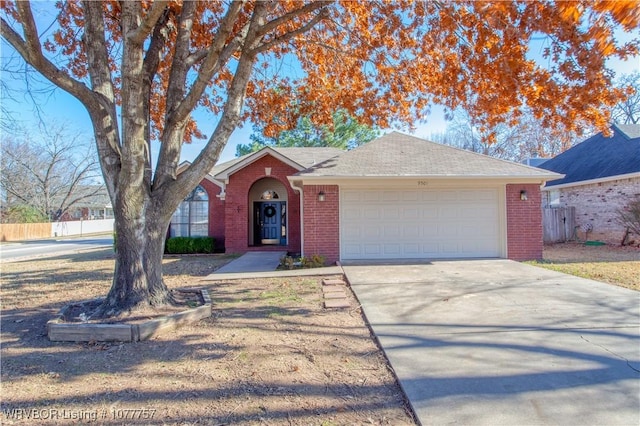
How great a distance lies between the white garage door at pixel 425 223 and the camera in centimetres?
1019

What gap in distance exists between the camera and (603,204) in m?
14.4

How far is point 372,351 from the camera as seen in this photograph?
383 centimetres

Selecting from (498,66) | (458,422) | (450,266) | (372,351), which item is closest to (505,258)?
(450,266)

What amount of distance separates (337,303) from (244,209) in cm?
891

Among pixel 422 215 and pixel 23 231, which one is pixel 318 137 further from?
pixel 23 231

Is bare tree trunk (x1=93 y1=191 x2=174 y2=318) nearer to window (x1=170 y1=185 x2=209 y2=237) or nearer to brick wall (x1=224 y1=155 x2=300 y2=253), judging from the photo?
brick wall (x1=224 y1=155 x2=300 y2=253)

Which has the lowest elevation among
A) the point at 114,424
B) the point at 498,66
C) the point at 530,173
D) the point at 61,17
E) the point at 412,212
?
the point at 114,424

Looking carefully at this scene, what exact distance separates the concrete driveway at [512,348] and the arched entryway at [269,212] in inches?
334

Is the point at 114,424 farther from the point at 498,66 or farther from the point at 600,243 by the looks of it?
the point at 600,243

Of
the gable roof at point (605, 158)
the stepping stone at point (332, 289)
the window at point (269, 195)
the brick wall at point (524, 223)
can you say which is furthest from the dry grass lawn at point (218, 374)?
the gable roof at point (605, 158)

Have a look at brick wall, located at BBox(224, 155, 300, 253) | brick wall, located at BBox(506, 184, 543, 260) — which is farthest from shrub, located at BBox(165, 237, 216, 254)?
brick wall, located at BBox(506, 184, 543, 260)

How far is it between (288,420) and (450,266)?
7449 mm

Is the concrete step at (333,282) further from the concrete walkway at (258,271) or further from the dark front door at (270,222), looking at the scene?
the dark front door at (270,222)

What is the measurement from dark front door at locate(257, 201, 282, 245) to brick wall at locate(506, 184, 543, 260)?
904cm
